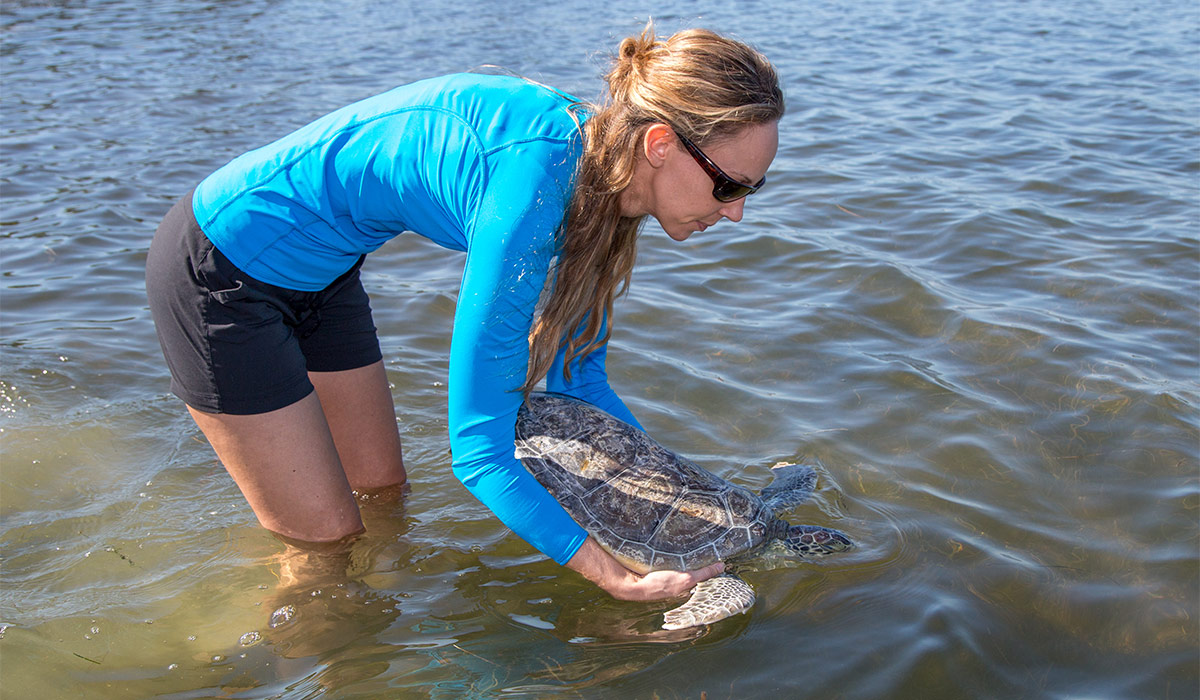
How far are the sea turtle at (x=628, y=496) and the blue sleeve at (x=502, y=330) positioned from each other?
0.72m

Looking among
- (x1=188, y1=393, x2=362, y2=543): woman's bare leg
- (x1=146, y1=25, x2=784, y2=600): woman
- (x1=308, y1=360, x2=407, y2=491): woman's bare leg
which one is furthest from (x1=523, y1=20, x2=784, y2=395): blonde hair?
(x1=308, y1=360, x2=407, y2=491): woman's bare leg

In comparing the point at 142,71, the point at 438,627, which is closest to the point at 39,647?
the point at 438,627

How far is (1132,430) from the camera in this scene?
4.26 m

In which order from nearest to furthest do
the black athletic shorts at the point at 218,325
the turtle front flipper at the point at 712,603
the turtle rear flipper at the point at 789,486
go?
the black athletic shorts at the point at 218,325, the turtle front flipper at the point at 712,603, the turtle rear flipper at the point at 789,486

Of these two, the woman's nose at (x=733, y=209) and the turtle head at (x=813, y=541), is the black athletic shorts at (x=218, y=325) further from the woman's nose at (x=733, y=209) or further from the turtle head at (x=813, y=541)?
the turtle head at (x=813, y=541)

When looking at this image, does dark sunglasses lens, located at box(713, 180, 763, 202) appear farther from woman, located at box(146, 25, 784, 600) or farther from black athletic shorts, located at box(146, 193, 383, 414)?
black athletic shorts, located at box(146, 193, 383, 414)

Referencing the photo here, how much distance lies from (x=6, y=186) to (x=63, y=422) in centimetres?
436

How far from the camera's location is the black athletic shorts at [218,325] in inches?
104

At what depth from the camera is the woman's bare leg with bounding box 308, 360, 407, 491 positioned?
11.1 feet

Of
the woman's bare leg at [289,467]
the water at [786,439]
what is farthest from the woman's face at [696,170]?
the woman's bare leg at [289,467]

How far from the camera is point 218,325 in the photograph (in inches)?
104

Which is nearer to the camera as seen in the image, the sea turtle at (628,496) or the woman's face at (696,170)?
the woman's face at (696,170)

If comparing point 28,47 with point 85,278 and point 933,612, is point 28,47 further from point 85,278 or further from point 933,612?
point 933,612

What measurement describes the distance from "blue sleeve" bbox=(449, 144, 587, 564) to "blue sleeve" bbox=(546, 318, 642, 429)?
76 cm
